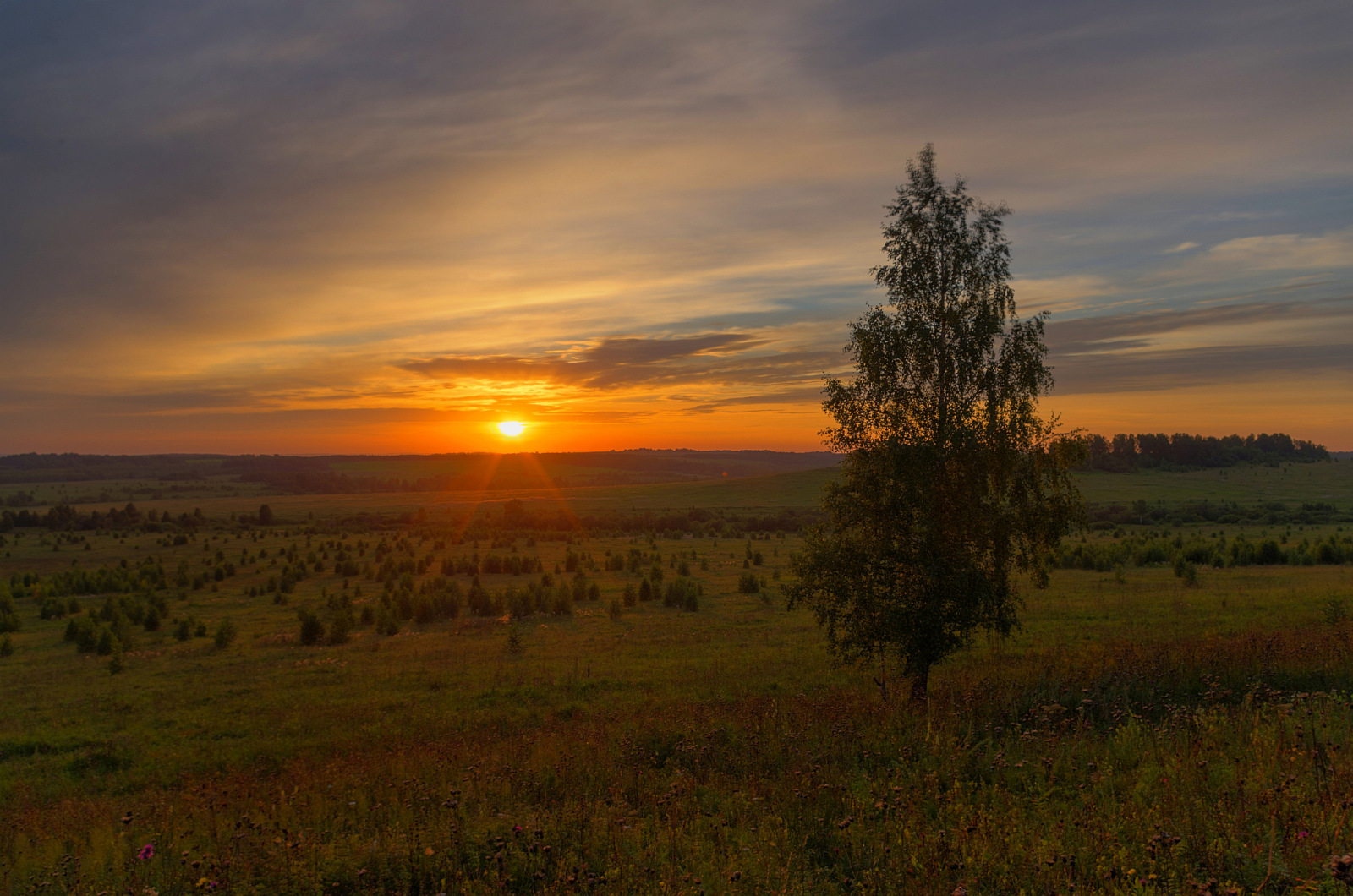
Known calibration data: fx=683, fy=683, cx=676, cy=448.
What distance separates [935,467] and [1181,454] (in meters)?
166

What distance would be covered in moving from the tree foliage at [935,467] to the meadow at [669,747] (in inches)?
70.7

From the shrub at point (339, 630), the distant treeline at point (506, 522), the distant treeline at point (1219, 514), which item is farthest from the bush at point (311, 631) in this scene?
the distant treeline at point (1219, 514)

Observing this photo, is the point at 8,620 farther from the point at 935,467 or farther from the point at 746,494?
the point at 746,494

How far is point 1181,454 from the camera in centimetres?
14375

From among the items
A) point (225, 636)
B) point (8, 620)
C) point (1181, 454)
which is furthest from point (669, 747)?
point (1181, 454)

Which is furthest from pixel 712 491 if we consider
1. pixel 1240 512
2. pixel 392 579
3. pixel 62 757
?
pixel 62 757

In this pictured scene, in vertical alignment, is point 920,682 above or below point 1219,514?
above

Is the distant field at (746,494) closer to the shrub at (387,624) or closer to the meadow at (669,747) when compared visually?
the shrub at (387,624)

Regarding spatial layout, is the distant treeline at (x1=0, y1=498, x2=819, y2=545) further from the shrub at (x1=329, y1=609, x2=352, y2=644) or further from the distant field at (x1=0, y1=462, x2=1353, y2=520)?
the shrub at (x1=329, y1=609, x2=352, y2=644)

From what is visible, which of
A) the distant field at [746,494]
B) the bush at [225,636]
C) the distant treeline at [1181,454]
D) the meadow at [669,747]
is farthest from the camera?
the distant treeline at [1181,454]

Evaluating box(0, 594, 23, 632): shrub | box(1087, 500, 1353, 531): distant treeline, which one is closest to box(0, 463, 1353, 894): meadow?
box(0, 594, 23, 632): shrub

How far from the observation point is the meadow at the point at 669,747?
17.4ft

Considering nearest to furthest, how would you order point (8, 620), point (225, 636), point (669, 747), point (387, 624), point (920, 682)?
point (669, 747) → point (920, 682) → point (225, 636) → point (387, 624) → point (8, 620)

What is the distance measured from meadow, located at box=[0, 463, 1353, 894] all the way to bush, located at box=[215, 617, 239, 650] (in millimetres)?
100
